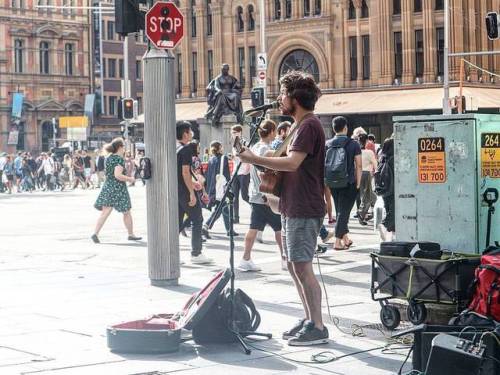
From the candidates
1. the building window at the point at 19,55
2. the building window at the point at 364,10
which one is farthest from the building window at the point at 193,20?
the building window at the point at 19,55

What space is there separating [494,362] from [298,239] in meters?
2.33

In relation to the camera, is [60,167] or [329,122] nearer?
[60,167]

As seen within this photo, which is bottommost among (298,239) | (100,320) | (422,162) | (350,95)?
(100,320)

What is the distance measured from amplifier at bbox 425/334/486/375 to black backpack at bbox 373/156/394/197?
28.4 feet

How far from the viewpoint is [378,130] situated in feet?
181

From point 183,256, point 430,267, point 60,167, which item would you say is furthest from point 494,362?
point 60,167

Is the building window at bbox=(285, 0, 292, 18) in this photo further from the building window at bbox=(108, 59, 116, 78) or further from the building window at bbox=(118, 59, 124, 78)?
the building window at bbox=(118, 59, 124, 78)

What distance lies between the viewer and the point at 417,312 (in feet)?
27.7

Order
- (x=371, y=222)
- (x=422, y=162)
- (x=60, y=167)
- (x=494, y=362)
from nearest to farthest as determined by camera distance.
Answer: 1. (x=494, y=362)
2. (x=422, y=162)
3. (x=371, y=222)
4. (x=60, y=167)

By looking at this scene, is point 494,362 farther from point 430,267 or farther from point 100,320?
point 100,320

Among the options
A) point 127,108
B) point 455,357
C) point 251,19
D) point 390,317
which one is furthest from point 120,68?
point 455,357

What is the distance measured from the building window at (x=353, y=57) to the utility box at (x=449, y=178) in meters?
47.8

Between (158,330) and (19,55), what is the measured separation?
241ft

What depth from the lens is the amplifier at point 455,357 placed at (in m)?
5.81
